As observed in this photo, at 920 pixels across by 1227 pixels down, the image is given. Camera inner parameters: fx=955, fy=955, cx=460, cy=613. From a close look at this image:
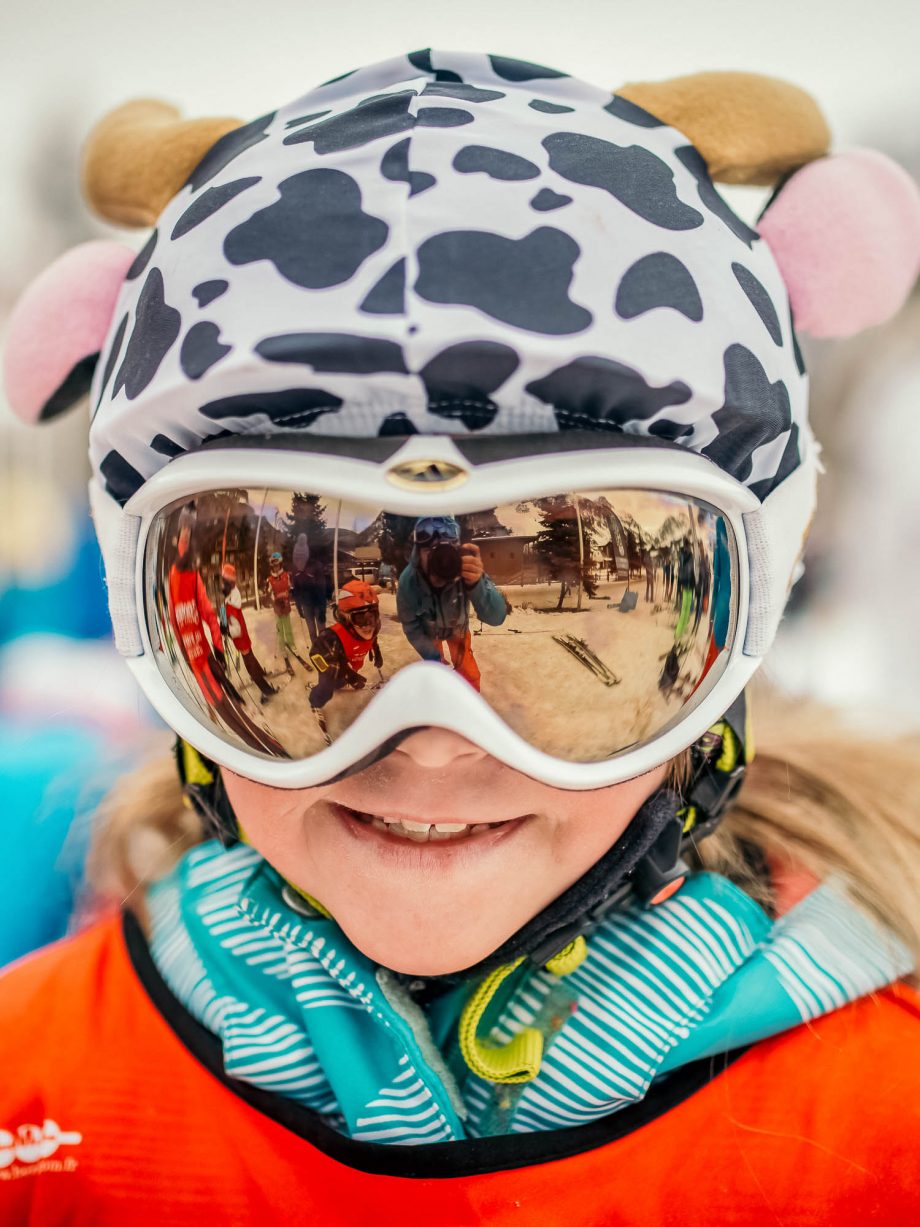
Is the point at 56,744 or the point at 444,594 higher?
the point at 444,594

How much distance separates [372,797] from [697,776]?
1.20ft

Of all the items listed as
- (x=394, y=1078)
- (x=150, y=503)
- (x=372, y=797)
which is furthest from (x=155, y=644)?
(x=394, y=1078)

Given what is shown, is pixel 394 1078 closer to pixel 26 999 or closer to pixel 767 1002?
pixel 767 1002

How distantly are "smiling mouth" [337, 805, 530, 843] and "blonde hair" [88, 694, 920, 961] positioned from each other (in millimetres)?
207

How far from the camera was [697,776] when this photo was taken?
0.99 metres

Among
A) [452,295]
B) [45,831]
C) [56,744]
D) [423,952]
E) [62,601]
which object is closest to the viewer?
[452,295]

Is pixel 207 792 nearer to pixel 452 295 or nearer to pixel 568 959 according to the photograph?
pixel 568 959

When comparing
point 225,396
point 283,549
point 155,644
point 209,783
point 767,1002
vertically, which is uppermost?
point 225,396

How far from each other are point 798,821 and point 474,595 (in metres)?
0.60

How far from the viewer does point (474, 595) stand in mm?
718

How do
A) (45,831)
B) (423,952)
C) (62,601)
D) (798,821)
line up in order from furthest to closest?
1. (62,601)
2. (45,831)
3. (798,821)
4. (423,952)

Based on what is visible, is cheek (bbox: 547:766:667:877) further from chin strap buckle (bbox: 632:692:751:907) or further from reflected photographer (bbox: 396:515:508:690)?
reflected photographer (bbox: 396:515:508:690)

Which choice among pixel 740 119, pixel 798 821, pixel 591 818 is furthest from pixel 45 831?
pixel 740 119

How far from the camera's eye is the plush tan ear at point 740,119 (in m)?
0.90
